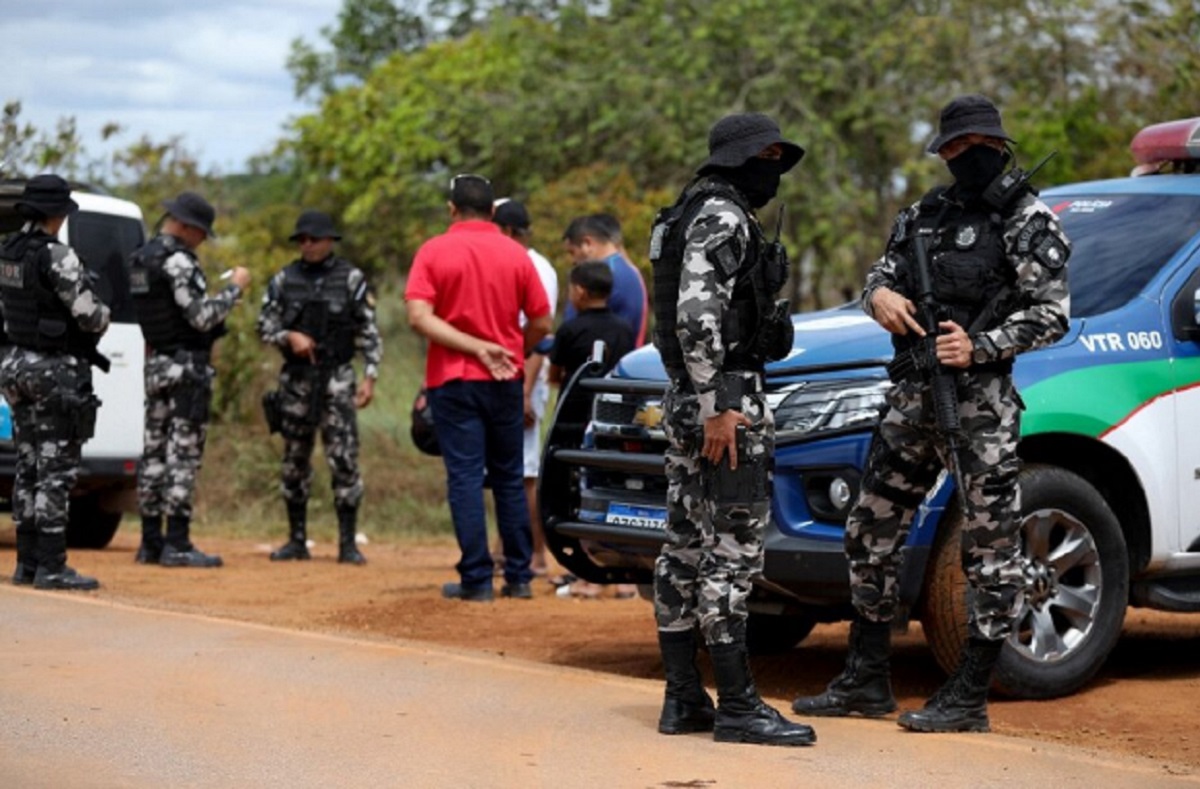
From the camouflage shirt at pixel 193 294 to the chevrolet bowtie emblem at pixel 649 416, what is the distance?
15.3ft

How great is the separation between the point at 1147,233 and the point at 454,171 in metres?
17.2

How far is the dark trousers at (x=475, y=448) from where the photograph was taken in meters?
10.6

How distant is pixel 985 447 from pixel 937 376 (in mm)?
284

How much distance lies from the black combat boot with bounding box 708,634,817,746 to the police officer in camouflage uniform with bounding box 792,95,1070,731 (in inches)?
23.2

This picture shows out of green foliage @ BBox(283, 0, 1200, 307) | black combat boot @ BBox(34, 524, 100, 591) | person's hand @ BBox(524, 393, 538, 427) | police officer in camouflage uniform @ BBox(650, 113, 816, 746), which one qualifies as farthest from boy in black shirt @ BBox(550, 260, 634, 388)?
green foliage @ BBox(283, 0, 1200, 307)

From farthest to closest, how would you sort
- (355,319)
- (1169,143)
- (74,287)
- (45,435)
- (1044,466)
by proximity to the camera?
(355,319) → (45,435) → (74,287) → (1169,143) → (1044,466)

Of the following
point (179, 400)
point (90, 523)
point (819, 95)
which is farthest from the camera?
point (819, 95)

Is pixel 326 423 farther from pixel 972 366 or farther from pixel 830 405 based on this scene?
pixel 972 366

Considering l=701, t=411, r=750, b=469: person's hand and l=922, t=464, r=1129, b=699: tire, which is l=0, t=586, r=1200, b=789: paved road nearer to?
l=922, t=464, r=1129, b=699: tire

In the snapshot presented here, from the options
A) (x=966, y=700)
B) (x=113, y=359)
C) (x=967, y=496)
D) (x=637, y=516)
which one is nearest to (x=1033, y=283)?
(x=967, y=496)

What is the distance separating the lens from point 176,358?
1255 centimetres

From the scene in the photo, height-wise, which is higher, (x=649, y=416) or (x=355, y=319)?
(x=355, y=319)

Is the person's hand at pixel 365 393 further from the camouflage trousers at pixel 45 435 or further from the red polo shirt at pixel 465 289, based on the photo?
the camouflage trousers at pixel 45 435

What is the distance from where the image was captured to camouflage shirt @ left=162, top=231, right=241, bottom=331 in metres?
12.3
